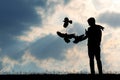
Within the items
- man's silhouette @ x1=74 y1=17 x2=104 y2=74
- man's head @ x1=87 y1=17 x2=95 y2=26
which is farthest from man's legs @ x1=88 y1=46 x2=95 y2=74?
man's head @ x1=87 y1=17 x2=95 y2=26

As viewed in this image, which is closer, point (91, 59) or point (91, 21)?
point (91, 21)

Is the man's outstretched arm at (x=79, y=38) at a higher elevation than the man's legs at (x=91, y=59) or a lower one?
higher

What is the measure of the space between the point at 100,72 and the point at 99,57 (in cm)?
73

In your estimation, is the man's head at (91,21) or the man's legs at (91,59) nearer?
the man's head at (91,21)

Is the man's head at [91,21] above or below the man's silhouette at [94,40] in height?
above

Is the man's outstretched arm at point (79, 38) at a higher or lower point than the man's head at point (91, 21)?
lower

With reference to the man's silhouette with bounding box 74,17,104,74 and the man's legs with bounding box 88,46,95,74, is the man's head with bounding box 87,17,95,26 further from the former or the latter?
the man's legs with bounding box 88,46,95,74

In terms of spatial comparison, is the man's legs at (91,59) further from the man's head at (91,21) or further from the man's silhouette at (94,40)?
the man's head at (91,21)

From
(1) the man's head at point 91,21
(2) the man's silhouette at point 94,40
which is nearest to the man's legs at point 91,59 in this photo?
(2) the man's silhouette at point 94,40

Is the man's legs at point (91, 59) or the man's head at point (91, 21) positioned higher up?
the man's head at point (91, 21)

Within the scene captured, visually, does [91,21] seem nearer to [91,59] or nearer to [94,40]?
[94,40]

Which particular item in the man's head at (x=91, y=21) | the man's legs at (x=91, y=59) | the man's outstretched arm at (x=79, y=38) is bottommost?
the man's legs at (x=91, y=59)

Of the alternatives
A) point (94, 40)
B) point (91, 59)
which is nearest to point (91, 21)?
point (94, 40)
